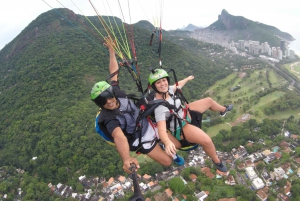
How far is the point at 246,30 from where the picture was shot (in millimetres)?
66000

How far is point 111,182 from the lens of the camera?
1436 centimetres

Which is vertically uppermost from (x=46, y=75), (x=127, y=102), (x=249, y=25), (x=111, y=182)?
(x=249, y=25)

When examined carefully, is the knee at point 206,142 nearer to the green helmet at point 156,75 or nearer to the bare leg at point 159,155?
the bare leg at point 159,155

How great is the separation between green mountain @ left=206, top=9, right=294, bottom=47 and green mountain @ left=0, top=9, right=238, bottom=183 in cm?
3062

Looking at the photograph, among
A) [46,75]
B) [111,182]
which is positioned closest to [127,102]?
[111,182]

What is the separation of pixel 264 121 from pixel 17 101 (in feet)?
81.8

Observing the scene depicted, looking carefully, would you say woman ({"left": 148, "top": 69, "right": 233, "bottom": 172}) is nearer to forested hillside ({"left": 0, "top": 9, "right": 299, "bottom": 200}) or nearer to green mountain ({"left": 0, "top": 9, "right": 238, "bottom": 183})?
green mountain ({"left": 0, "top": 9, "right": 238, "bottom": 183})

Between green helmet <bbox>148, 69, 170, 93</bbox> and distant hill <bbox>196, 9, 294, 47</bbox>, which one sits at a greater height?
distant hill <bbox>196, 9, 294, 47</bbox>

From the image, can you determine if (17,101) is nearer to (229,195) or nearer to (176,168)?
(176,168)

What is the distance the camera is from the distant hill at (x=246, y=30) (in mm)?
58969

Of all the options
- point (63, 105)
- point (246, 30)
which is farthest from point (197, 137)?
point (246, 30)

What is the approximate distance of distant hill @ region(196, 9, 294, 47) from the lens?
59.0 metres

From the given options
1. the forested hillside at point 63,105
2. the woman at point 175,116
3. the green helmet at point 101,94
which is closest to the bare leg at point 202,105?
the woman at point 175,116

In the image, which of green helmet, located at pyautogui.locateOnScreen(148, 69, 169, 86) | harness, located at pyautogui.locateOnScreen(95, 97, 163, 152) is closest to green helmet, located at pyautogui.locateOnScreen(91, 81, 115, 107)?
harness, located at pyautogui.locateOnScreen(95, 97, 163, 152)
